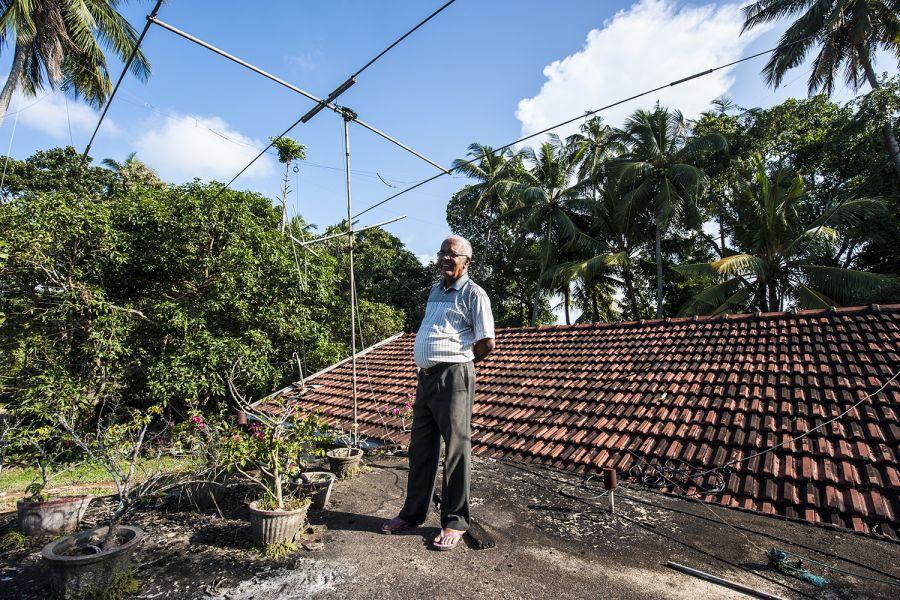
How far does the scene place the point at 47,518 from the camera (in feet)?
9.27

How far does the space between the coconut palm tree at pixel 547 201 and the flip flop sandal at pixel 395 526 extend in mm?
17509

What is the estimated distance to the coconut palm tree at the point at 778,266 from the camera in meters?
12.6

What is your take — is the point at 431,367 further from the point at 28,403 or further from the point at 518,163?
the point at 518,163

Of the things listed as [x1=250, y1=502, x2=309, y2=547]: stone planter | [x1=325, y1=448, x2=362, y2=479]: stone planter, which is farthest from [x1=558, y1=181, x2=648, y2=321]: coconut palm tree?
[x1=250, y1=502, x2=309, y2=547]: stone planter

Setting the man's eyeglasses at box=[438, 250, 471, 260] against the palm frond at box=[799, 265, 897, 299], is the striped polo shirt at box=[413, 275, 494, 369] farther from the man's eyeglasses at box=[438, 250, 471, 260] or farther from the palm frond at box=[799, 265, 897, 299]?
the palm frond at box=[799, 265, 897, 299]

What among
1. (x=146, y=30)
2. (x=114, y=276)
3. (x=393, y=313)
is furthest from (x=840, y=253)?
(x=114, y=276)

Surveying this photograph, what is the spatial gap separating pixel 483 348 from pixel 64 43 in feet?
61.8

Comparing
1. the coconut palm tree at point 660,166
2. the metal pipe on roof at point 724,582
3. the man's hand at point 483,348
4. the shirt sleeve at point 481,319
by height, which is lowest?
the metal pipe on roof at point 724,582

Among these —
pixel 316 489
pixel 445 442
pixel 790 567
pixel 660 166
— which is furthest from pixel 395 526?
pixel 660 166

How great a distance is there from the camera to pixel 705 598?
6.25 ft

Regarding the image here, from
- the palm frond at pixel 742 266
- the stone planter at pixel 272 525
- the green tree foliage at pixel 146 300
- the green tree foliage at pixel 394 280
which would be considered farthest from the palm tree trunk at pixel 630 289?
the stone planter at pixel 272 525

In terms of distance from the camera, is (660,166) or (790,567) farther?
(660,166)

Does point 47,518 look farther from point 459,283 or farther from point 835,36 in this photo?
point 835,36

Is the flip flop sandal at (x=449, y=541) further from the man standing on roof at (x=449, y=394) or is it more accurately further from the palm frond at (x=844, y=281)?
the palm frond at (x=844, y=281)
